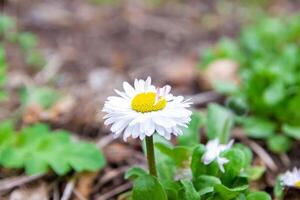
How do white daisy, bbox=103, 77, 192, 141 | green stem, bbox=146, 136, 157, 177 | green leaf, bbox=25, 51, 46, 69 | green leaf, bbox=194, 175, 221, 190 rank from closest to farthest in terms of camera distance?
white daisy, bbox=103, 77, 192, 141, green stem, bbox=146, 136, 157, 177, green leaf, bbox=194, 175, 221, 190, green leaf, bbox=25, 51, 46, 69

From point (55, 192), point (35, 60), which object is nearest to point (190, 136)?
point (55, 192)

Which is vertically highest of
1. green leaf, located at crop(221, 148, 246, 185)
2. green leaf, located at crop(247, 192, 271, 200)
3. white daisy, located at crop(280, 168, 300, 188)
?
green leaf, located at crop(221, 148, 246, 185)

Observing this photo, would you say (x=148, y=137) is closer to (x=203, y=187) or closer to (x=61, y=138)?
(x=203, y=187)

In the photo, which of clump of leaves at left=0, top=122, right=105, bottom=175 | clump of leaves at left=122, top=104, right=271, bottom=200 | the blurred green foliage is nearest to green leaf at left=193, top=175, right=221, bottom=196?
clump of leaves at left=122, top=104, right=271, bottom=200

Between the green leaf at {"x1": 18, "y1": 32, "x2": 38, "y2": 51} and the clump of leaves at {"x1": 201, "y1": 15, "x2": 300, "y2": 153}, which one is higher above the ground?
the green leaf at {"x1": 18, "y1": 32, "x2": 38, "y2": 51}

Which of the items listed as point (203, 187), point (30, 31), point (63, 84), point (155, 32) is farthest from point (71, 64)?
point (203, 187)

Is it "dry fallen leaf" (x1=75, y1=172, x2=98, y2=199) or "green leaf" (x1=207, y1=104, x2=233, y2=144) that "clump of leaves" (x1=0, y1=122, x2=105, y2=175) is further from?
"green leaf" (x1=207, y1=104, x2=233, y2=144)

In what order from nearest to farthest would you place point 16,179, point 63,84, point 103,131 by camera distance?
point 16,179 → point 103,131 → point 63,84
